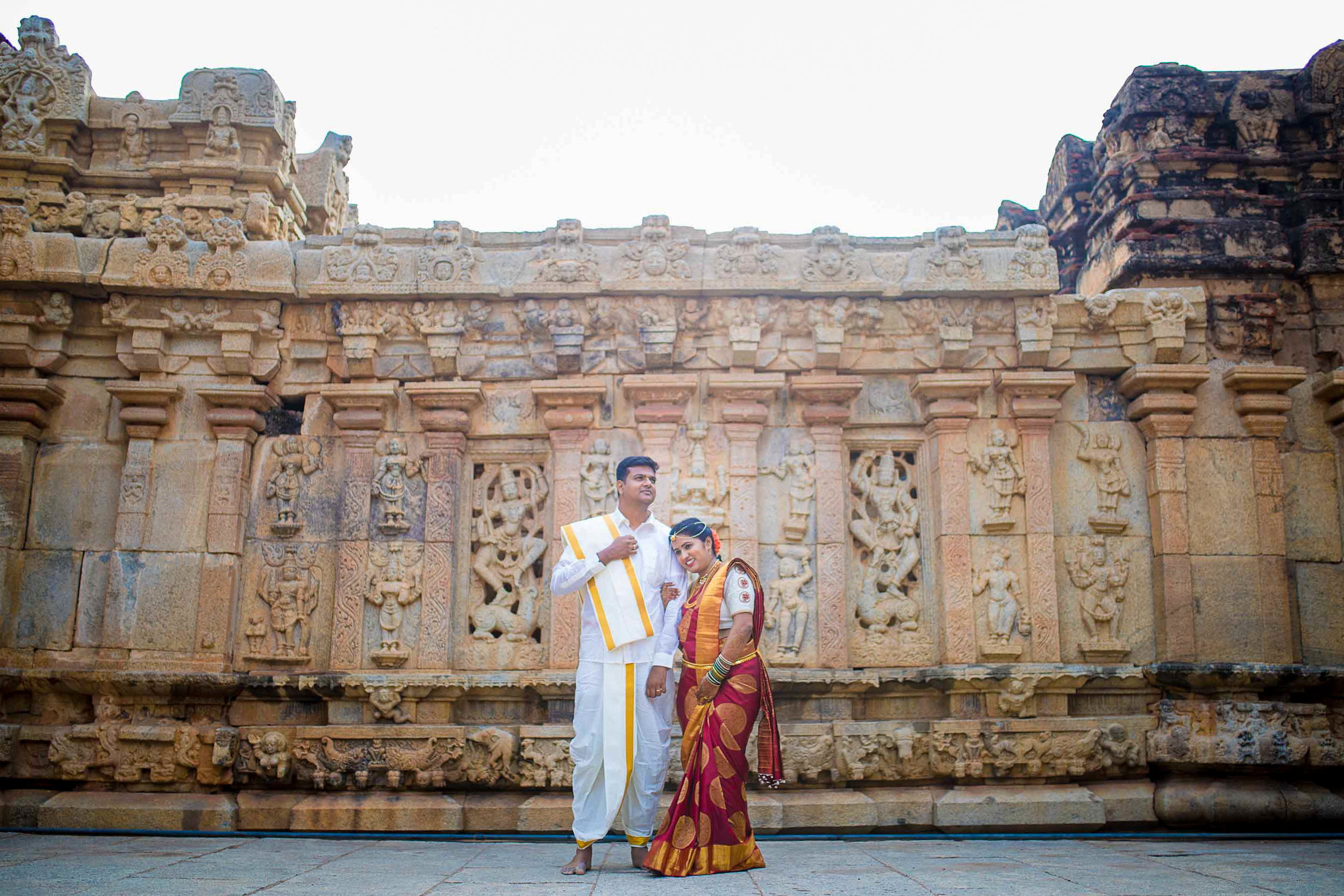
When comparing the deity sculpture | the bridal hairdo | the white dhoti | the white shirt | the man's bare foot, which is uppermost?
the deity sculpture

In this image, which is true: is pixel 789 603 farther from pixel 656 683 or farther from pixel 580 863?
pixel 580 863

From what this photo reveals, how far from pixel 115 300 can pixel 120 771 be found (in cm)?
347

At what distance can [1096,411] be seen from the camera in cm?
867

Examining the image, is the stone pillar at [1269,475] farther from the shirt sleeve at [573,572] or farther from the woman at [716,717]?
the shirt sleeve at [573,572]

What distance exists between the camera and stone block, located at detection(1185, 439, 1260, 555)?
8242 mm

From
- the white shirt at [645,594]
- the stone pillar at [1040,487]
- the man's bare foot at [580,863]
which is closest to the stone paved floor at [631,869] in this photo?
the man's bare foot at [580,863]

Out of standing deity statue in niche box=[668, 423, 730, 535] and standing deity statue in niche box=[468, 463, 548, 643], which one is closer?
standing deity statue in niche box=[668, 423, 730, 535]

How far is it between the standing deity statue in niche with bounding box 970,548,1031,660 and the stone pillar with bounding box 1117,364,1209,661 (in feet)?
3.33

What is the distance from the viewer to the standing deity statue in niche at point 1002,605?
8055 mm

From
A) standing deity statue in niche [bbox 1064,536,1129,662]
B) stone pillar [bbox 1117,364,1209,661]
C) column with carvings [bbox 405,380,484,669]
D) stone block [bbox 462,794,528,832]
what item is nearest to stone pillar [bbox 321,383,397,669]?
column with carvings [bbox 405,380,484,669]

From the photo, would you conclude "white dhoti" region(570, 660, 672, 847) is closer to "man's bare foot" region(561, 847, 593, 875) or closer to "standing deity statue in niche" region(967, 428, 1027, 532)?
"man's bare foot" region(561, 847, 593, 875)

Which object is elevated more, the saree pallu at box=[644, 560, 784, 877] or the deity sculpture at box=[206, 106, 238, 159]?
the deity sculpture at box=[206, 106, 238, 159]

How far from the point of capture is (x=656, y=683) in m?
6.08

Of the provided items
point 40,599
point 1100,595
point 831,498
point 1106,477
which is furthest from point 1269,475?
point 40,599
